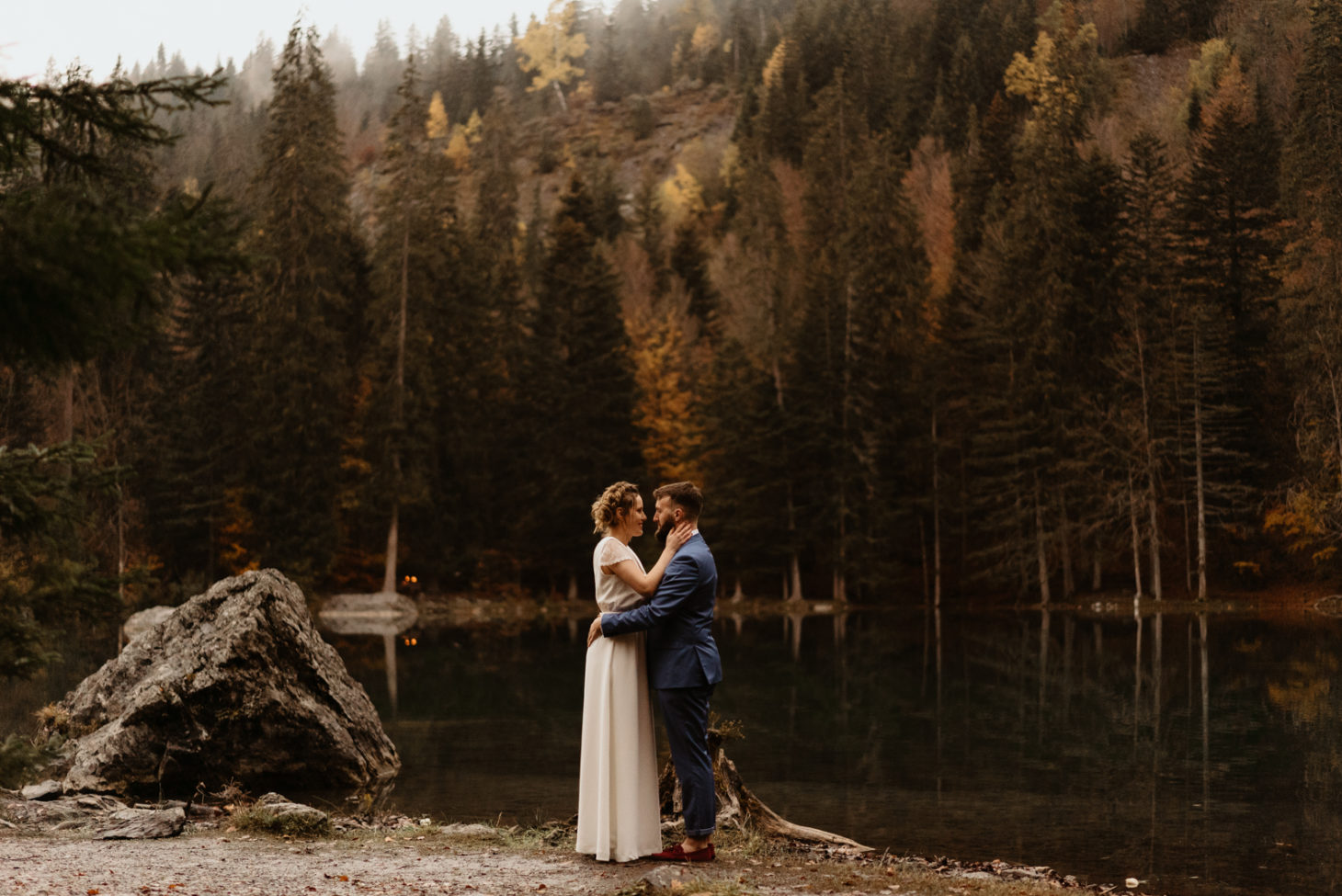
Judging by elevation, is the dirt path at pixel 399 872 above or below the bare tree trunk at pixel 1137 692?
above

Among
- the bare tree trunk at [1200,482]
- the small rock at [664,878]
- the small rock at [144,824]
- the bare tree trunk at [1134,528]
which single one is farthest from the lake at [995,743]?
the bare tree trunk at [1200,482]

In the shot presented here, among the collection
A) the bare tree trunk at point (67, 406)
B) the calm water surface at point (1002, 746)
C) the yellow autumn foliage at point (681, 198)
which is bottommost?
the calm water surface at point (1002, 746)

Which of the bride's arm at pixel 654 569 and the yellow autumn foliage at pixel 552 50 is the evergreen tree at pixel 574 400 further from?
the yellow autumn foliage at pixel 552 50

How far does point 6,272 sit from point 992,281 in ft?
157

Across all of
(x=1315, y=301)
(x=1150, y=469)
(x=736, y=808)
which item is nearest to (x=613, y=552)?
(x=736, y=808)

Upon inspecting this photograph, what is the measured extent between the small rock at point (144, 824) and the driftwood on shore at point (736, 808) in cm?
326

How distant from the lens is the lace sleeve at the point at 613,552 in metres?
7.14

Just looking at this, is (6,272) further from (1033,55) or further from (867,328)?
(1033,55)

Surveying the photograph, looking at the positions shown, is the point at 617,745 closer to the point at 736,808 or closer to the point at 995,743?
the point at 736,808

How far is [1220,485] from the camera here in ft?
136

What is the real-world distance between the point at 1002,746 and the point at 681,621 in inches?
321

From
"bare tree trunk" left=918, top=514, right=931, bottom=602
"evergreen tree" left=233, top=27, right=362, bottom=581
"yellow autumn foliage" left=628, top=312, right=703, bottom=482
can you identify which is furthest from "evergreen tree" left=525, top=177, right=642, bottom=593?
"bare tree trunk" left=918, top=514, right=931, bottom=602

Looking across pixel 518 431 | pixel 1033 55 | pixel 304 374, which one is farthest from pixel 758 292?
pixel 1033 55

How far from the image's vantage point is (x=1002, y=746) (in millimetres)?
13969
